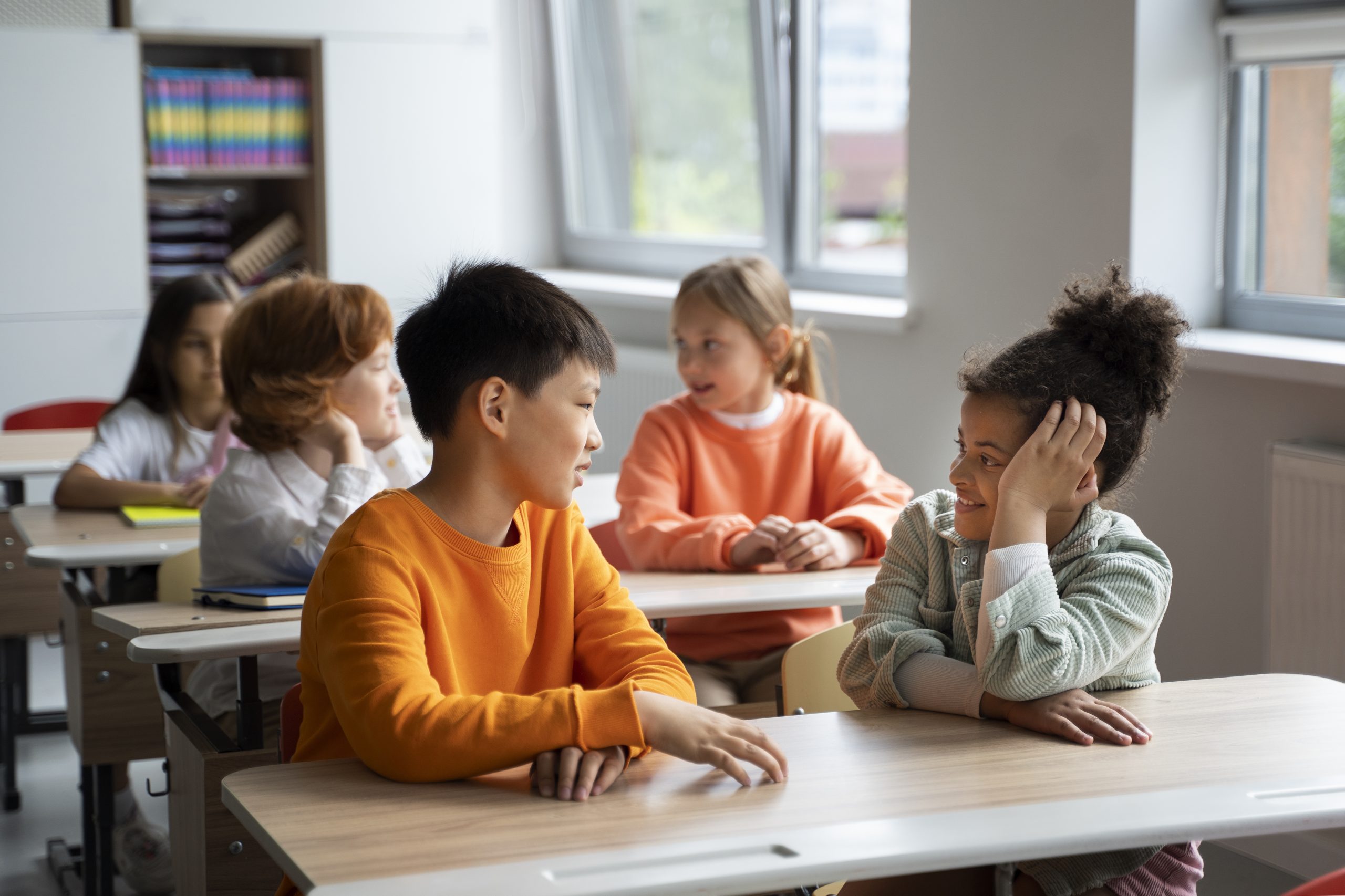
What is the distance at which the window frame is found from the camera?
3.03 metres

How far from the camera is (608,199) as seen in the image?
5902 mm

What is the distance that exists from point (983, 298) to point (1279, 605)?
1.12m

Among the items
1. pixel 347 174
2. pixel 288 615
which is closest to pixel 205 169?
pixel 347 174

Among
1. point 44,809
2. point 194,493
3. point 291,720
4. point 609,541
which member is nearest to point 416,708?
Answer: point 291,720

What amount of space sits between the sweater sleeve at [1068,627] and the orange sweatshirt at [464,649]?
1.13 feet

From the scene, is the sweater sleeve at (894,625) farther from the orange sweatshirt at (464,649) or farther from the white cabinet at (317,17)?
the white cabinet at (317,17)

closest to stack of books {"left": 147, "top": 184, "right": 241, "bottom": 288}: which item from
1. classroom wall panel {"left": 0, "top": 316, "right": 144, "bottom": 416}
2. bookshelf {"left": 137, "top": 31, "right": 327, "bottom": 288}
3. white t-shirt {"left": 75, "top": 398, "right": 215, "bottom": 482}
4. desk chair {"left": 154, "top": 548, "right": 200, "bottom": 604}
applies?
bookshelf {"left": 137, "top": 31, "right": 327, "bottom": 288}

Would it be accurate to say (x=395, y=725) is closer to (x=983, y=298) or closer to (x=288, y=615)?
(x=288, y=615)

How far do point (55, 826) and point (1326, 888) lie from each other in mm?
2813

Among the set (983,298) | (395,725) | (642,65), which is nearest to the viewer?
(395,725)

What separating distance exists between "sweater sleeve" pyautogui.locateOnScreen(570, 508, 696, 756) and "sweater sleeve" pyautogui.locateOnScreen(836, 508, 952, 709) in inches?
8.6

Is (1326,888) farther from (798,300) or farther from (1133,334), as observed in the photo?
(798,300)

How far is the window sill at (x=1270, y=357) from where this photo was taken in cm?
266

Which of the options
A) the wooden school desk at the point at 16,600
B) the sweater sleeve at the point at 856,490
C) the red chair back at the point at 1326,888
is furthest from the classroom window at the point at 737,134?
the red chair back at the point at 1326,888
